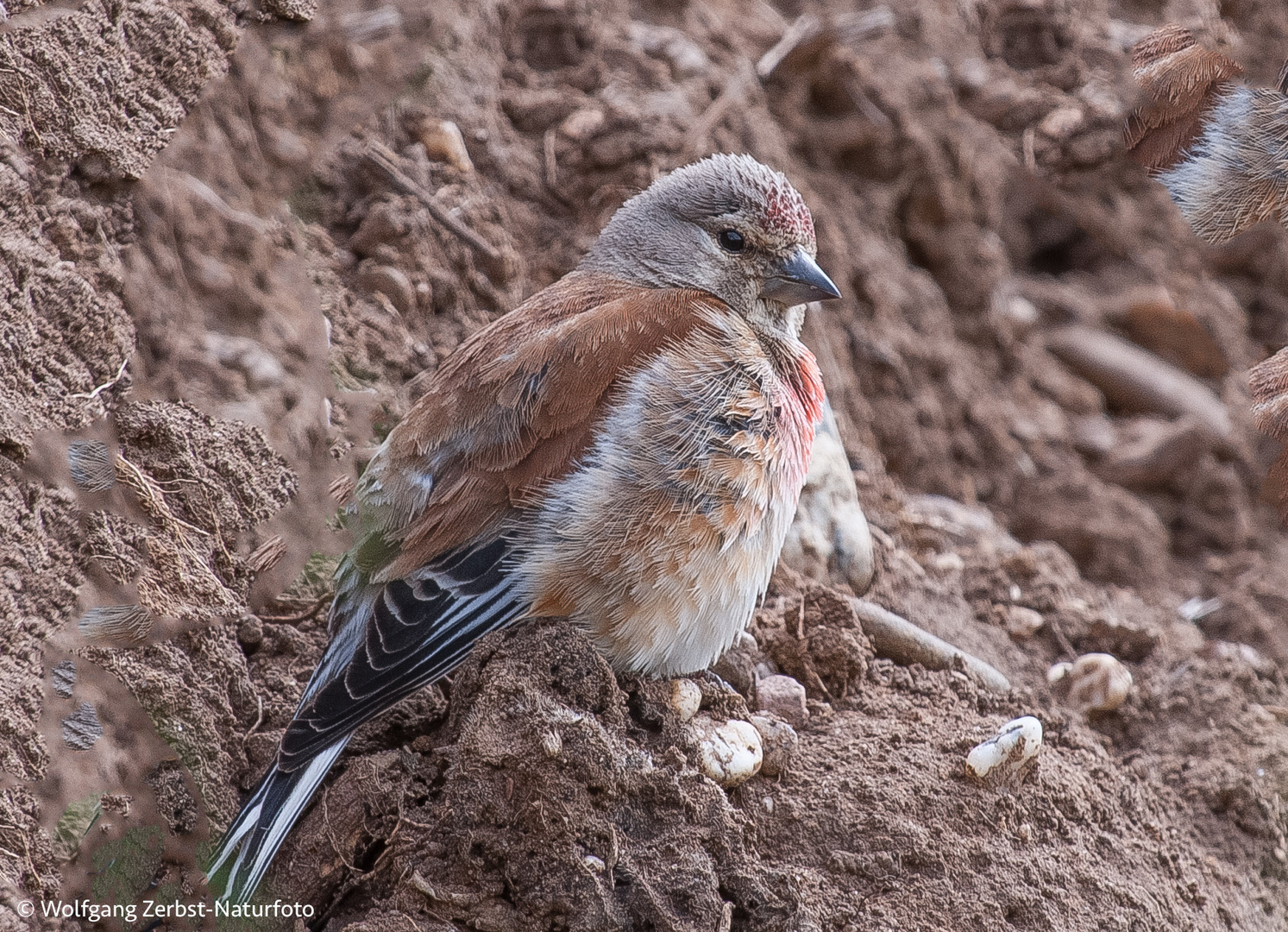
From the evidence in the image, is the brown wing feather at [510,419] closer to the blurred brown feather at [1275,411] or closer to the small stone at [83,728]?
the small stone at [83,728]

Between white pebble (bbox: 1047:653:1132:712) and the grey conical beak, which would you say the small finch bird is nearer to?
the grey conical beak

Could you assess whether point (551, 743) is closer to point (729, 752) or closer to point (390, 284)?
point (729, 752)

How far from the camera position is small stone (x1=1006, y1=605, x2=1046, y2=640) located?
161 inches

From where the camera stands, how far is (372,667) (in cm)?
294

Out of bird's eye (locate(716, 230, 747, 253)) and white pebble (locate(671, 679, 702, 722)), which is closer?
white pebble (locate(671, 679, 702, 722))

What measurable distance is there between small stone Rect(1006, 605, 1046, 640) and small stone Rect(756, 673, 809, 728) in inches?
43.8

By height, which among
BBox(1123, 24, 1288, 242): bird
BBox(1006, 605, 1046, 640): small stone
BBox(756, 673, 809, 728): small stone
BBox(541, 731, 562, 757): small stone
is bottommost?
BBox(1006, 605, 1046, 640): small stone

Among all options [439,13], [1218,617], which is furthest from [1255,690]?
[439,13]

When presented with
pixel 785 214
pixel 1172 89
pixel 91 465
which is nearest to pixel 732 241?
pixel 785 214

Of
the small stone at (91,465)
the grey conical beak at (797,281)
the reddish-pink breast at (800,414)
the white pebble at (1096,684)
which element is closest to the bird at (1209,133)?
the grey conical beak at (797,281)

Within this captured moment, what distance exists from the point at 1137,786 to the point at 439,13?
3835mm

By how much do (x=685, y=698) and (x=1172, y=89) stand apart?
2.03 meters

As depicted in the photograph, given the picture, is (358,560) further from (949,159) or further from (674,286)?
(949,159)

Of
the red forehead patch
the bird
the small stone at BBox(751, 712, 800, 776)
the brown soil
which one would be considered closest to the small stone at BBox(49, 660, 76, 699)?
the brown soil
